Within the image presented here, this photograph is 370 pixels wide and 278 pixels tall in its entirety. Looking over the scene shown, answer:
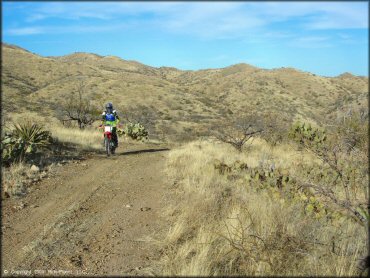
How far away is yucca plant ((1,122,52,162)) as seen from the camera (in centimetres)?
1009

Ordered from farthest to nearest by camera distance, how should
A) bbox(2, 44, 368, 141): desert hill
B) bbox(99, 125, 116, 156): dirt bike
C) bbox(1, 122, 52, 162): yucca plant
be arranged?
bbox(2, 44, 368, 141): desert hill
bbox(99, 125, 116, 156): dirt bike
bbox(1, 122, 52, 162): yucca plant

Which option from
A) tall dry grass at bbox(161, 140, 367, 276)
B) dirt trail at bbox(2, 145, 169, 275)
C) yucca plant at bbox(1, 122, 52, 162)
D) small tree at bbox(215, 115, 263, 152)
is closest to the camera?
tall dry grass at bbox(161, 140, 367, 276)

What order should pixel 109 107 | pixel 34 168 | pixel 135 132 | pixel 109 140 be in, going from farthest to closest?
1. pixel 135 132
2. pixel 109 107
3. pixel 109 140
4. pixel 34 168

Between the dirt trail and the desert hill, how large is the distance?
25.3 m

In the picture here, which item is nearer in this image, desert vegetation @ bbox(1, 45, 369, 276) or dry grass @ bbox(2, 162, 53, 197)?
desert vegetation @ bbox(1, 45, 369, 276)

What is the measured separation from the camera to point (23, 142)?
35.6ft

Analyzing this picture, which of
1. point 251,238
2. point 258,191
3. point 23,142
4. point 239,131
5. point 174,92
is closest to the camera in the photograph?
point 251,238

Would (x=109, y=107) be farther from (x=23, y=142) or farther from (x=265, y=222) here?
(x=265, y=222)

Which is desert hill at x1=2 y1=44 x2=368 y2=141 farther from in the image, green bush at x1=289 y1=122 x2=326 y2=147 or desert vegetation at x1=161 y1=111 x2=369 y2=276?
desert vegetation at x1=161 y1=111 x2=369 y2=276

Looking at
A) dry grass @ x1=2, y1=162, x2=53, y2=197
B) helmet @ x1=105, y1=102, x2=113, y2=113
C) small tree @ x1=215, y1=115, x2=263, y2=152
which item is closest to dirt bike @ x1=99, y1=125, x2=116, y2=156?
helmet @ x1=105, y1=102, x2=113, y2=113

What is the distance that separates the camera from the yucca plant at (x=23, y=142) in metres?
10.1

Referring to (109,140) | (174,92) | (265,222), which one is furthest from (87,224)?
(174,92)

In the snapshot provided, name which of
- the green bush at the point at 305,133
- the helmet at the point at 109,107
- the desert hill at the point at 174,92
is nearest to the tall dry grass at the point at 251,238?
the green bush at the point at 305,133

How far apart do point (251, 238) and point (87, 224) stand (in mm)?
2851
